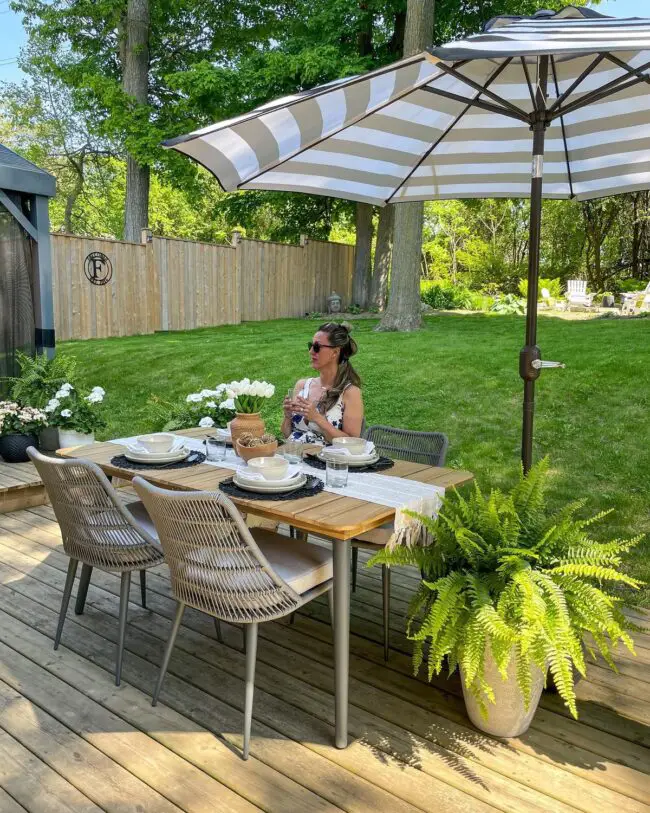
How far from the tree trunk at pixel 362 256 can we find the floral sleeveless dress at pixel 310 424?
10.4 meters

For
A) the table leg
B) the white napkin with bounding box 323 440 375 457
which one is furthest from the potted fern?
the white napkin with bounding box 323 440 375 457

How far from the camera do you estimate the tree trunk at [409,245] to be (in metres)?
8.73

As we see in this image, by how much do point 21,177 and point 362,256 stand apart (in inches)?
347

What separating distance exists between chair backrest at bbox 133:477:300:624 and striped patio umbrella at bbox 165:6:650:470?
1.19 metres

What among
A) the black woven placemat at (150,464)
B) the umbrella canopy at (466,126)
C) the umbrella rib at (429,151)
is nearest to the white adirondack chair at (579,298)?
the umbrella canopy at (466,126)

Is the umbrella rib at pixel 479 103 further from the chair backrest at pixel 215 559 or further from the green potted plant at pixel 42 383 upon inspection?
→ the green potted plant at pixel 42 383

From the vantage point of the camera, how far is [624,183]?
11.9 ft

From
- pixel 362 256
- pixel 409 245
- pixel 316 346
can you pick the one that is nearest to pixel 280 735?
pixel 316 346

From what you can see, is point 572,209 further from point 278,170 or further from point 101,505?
point 101,505

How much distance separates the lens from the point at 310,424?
354cm

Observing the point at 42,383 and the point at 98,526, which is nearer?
the point at 98,526

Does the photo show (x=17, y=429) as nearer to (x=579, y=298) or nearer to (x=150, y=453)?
(x=150, y=453)

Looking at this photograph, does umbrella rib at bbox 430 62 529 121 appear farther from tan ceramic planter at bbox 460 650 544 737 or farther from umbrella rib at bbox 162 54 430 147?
tan ceramic planter at bbox 460 650 544 737

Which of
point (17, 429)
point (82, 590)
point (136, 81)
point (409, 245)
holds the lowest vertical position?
point (82, 590)
